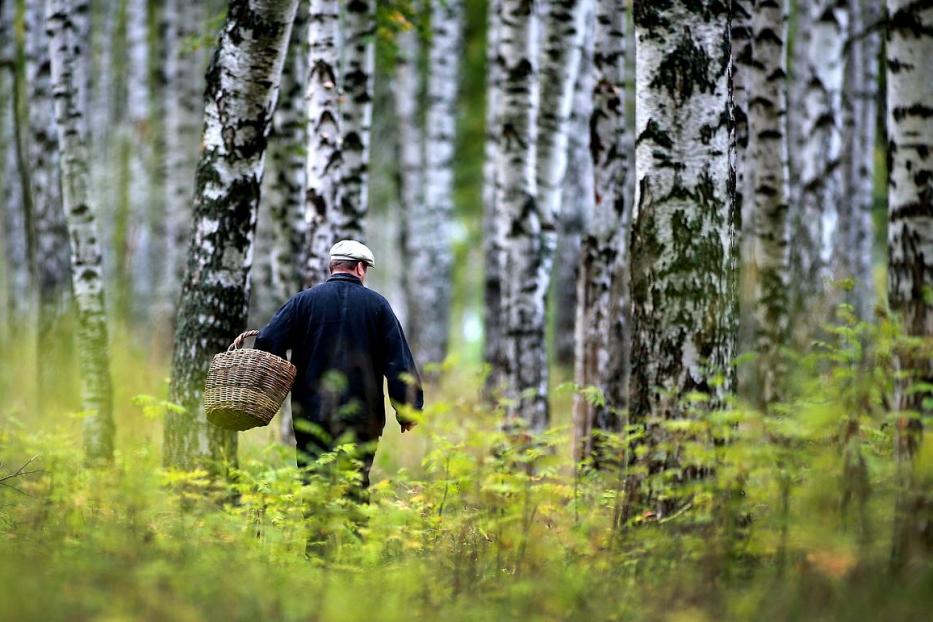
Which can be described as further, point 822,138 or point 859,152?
point 859,152

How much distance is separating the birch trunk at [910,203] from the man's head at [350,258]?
3522 millimetres

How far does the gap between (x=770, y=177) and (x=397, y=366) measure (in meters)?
4.96

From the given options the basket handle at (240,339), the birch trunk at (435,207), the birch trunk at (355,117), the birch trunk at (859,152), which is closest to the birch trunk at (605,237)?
the birch trunk at (355,117)

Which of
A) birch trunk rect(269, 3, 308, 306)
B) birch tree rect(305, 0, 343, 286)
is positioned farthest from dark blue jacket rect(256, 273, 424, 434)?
birch trunk rect(269, 3, 308, 306)

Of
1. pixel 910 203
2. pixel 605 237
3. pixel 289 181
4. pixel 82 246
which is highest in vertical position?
pixel 289 181

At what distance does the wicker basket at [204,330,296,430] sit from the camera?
669 centimetres

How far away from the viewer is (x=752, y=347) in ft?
34.8

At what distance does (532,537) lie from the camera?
5305 mm

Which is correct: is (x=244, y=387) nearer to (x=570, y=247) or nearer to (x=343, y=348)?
(x=343, y=348)

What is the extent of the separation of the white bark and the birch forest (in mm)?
17

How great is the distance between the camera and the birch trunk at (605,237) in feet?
32.4

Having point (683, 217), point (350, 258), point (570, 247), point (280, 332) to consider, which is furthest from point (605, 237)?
point (570, 247)

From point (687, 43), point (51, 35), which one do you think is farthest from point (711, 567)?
point (51, 35)

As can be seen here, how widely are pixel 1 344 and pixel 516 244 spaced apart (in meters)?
9.46
